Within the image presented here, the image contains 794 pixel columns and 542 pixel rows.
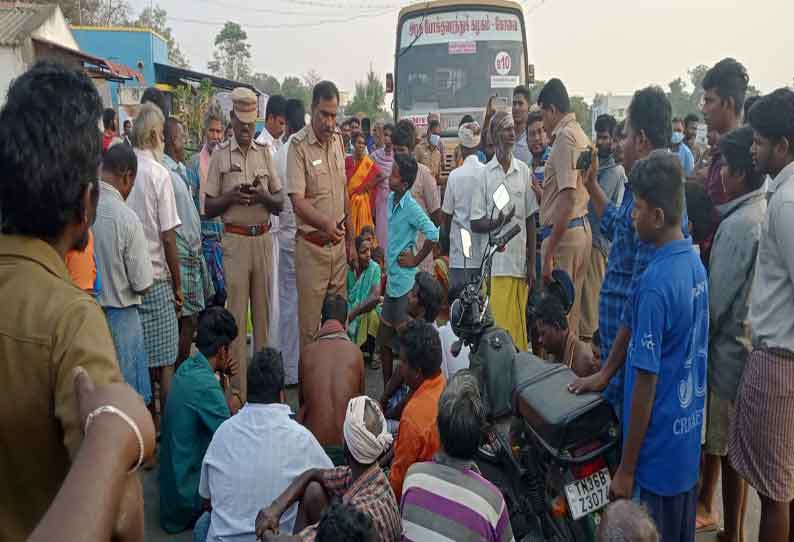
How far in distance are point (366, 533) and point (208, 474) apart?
1147mm

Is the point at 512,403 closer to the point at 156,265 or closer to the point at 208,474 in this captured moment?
the point at 208,474

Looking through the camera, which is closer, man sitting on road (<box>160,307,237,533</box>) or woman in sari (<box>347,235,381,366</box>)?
man sitting on road (<box>160,307,237,533</box>)

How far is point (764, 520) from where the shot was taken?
2879 millimetres

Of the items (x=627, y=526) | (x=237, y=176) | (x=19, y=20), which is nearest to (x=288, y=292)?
(x=237, y=176)

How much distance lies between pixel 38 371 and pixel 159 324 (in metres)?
3.56

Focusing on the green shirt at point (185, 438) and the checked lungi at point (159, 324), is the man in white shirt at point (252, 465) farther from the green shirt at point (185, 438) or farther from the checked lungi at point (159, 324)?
the checked lungi at point (159, 324)

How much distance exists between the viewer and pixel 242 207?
507cm

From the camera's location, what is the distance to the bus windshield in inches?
438

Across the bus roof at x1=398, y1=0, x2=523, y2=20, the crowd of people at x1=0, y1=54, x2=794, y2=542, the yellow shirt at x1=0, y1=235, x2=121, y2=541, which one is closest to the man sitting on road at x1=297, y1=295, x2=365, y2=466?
the crowd of people at x1=0, y1=54, x2=794, y2=542

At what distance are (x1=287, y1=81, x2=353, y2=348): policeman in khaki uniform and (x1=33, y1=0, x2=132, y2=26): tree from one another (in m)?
32.4

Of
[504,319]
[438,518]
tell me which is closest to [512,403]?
[438,518]

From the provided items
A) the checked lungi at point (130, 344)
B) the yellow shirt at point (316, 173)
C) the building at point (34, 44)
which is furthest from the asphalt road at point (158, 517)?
the building at point (34, 44)

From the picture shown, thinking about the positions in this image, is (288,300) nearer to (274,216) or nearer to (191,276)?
(274,216)

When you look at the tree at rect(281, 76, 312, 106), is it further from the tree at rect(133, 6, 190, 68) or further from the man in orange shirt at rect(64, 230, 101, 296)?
the man in orange shirt at rect(64, 230, 101, 296)
